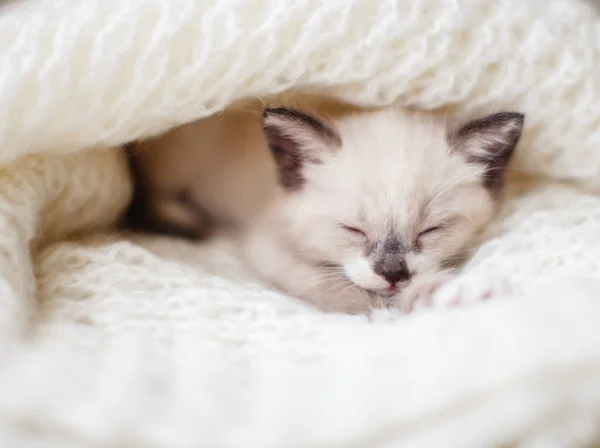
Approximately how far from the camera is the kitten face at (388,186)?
2.73ft

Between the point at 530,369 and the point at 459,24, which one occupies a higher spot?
the point at 459,24

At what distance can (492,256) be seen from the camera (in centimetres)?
75

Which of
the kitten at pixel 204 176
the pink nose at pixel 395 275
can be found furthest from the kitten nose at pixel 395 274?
the kitten at pixel 204 176

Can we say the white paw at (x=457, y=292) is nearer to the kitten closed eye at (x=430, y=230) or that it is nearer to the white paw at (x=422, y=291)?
the white paw at (x=422, y=291)

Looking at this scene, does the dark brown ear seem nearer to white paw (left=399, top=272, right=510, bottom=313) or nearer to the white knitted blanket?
the white knitted blanket

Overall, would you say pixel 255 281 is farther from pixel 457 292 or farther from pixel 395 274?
pixel 457 292

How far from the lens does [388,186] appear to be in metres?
0.83

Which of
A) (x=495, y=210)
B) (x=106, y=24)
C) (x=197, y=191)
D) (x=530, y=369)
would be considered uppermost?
(x=106, y=24)

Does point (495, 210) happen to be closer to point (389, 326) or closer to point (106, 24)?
point (389, 326)

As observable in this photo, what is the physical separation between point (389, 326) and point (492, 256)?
0.23 m

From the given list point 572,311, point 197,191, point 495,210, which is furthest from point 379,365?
point 197,191

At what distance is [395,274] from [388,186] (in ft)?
0.42

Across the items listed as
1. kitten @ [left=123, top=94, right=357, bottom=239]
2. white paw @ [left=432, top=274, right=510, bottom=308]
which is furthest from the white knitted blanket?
kitten @ [left=123, top=94, right=357, bottom=239]

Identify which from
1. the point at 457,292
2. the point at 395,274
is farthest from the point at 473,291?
the point at 395,274
